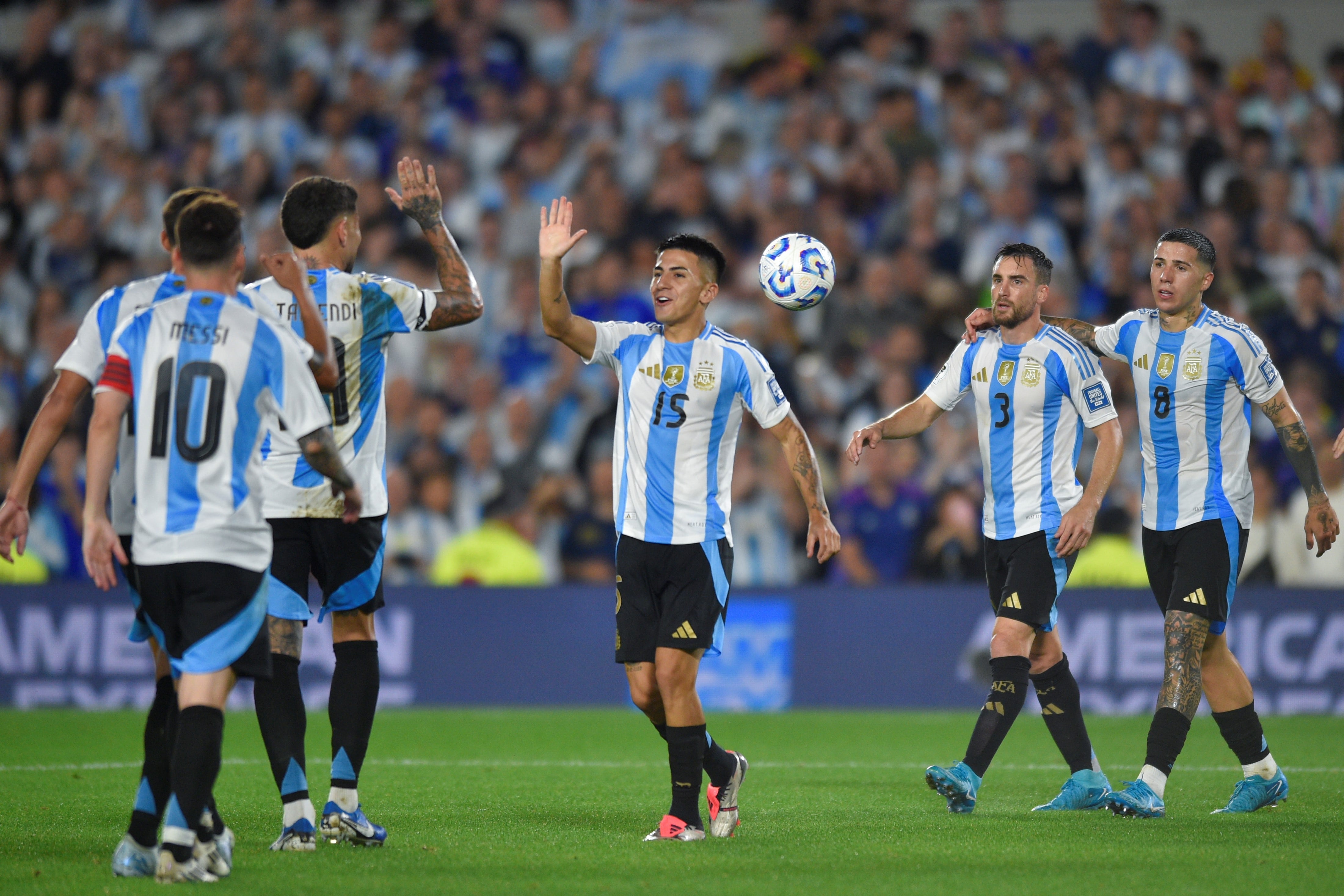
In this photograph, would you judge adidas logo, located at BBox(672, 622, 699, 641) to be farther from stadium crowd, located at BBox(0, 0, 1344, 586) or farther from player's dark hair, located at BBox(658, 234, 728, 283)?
stadium crowd, located at BBox(0, 0, 1344, 586)

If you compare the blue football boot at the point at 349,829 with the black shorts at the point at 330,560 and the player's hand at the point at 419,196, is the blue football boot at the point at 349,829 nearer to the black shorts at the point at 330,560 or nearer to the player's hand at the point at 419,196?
the black shorts at the point at 330,560

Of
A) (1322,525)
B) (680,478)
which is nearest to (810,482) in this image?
(680,478)

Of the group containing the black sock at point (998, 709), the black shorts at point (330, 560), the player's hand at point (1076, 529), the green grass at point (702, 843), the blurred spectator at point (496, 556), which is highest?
the player's hand at point (1076, 529)

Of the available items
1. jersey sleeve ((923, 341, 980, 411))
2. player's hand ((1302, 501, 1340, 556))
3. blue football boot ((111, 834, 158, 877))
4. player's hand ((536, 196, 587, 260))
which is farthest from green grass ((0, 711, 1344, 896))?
player's hand ((536, 196, 587, 260))

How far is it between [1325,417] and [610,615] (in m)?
6.78

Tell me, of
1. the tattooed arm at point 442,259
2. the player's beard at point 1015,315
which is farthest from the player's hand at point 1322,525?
the tattooed arm at point 442,259

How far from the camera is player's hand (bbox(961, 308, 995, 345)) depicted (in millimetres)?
7871

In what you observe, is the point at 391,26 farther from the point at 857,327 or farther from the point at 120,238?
the point at 857,327

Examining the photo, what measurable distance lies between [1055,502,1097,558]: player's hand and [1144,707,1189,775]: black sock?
883 mm

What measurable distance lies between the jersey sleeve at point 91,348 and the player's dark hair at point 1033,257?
431cm

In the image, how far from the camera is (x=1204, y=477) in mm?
7543

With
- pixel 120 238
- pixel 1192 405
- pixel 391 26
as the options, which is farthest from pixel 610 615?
pixel 391 26

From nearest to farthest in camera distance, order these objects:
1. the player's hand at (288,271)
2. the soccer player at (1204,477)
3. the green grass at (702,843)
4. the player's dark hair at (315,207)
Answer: the green grass at (702,843) → the player's hand at (288,271) → the player's dark hair at (315,207) → the soccer player at (1204,477)

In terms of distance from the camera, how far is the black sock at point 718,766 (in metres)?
6.71
